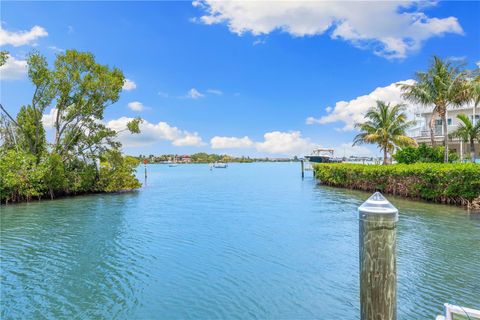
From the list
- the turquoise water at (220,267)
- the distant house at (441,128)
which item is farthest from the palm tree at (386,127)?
the turquoise water at (220,267)

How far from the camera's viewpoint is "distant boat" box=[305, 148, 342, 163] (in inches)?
2413

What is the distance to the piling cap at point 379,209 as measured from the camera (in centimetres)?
289

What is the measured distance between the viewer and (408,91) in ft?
90.6

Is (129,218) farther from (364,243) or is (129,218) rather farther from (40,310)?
(364,243)

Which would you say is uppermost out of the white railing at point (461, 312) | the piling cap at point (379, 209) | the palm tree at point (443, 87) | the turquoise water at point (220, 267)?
the palm tree at point (443, 87)

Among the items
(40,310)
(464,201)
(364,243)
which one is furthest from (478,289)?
(464,201)

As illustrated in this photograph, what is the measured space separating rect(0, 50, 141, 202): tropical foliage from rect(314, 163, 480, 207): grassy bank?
69.1 ft

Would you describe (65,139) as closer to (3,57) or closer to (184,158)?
(3,57)

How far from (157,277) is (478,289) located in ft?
23.2

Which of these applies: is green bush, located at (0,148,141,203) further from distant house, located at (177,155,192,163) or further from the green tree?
distant house, located at (177,155,192,163)

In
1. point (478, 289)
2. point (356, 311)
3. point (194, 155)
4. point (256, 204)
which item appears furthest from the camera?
point (194, 155)

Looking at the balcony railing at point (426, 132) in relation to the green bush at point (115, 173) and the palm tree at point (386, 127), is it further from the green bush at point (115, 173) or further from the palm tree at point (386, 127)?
the green bush at point (115, 173)

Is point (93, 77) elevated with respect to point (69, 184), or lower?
elevated

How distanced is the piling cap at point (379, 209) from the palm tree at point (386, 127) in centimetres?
3323
